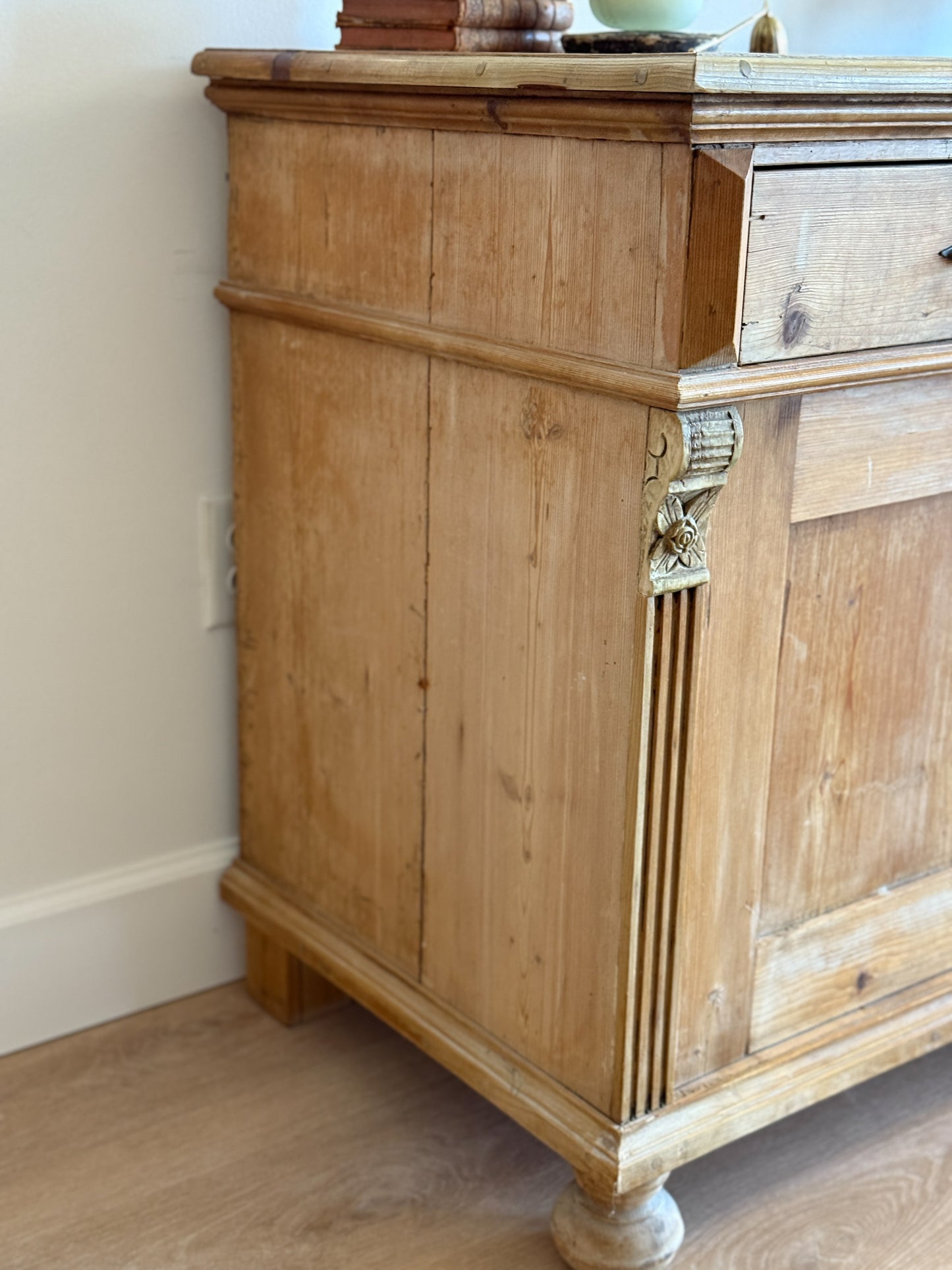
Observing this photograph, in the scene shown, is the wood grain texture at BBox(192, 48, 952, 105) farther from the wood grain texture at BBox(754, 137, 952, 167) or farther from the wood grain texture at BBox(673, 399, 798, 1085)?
the wood grain texture at BBox(673, 399, 798, 1085)

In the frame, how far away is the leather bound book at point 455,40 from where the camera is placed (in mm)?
1201

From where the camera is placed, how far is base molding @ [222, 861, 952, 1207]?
1.13 m

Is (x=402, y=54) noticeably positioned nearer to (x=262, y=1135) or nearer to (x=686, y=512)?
(x=686, y=512)

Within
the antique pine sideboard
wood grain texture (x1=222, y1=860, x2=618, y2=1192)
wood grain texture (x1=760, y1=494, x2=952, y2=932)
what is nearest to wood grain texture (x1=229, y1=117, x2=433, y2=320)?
the antique pine sideboard

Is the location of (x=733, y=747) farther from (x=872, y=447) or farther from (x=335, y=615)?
(x=335, y=615)

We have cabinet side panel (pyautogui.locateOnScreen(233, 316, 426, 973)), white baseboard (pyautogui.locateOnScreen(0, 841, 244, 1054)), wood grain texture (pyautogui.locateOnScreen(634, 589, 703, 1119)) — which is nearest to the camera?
wood grain texture (pyautogui.locateOnScreen(634, 589, 703, 1119))

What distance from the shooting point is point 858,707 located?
47.6 inches

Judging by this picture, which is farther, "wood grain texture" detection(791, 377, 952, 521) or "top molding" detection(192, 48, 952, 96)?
"wood grain texture" detection(791, 377, 952, 521)

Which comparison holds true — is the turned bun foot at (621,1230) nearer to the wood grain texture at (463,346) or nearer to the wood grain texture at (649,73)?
the wood grain texture at (463,346)

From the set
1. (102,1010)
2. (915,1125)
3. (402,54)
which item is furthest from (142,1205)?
(402,54)

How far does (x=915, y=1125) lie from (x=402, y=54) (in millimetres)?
1060

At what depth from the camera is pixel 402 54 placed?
114 cm

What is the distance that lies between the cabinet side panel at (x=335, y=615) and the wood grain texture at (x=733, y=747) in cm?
28

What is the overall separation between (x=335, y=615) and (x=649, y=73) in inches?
24.0
